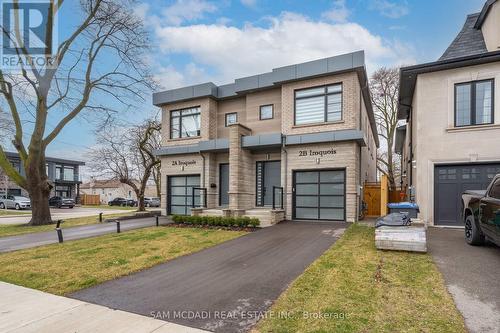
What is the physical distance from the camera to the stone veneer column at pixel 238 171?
1377cm

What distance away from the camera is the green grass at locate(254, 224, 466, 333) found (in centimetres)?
360

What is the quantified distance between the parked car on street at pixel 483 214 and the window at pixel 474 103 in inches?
154

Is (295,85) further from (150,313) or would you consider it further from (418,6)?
(150,313)

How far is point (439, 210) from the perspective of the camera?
10.6 meters

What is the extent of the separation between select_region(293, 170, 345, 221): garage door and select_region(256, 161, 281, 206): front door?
1.54m

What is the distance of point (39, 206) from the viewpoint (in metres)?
16.6

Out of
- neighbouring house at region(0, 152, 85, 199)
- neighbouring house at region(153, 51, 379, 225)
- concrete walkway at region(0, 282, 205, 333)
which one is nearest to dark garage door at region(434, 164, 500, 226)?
neighbouring house at region(153, 51, 379, 225)

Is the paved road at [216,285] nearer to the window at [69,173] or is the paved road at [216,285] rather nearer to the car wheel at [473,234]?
the car wheel at [473,234]

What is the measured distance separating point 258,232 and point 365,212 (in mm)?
7295

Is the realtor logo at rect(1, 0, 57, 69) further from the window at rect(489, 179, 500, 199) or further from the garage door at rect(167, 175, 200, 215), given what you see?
the window at rect(489, 179, 500, 199)

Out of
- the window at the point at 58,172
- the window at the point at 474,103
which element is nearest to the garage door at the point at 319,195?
the window at the point at 474,103

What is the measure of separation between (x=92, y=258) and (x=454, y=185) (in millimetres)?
12331

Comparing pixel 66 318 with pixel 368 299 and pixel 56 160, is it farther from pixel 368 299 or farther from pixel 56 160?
pixel 56 160

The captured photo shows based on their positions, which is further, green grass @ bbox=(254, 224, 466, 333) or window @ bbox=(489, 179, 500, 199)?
window @ bbox=(489, 179, 500, 199)
